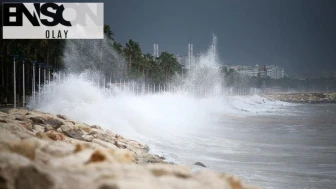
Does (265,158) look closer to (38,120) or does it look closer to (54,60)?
(38,120)

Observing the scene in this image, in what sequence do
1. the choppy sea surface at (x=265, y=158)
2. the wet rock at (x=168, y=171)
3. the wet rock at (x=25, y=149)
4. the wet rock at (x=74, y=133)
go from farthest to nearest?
the wet rock at (x=74, y=133), the choppy sea surface at (x=265, y=158), the wet rock at (x=25, y=149), the wet rock at (x=168, y=171)

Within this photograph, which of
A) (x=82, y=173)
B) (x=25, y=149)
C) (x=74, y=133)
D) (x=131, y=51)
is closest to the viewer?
(x=82, y=173)

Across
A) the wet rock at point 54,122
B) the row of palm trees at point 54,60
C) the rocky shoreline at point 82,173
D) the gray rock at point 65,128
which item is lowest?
the gray rock at point 65,128

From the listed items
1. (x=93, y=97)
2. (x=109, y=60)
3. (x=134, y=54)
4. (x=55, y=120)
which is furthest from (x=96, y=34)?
(x=55, y=120)

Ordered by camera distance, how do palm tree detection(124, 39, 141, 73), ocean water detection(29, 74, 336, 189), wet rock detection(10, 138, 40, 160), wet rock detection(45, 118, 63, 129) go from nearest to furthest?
wet rock detection(10, 138, 40, 160) → ocean water detection(29, 74, 336, 189) → wet rock detection(45, 118, 63, 129) → palm tree detection(124, 39, 141, 73)

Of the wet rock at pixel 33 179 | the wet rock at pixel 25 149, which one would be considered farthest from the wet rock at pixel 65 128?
the wet rock at pixel 33 179

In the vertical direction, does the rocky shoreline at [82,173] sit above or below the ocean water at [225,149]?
above

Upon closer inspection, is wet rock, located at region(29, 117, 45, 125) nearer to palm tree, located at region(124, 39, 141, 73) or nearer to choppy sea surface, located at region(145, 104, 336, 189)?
choppy sea surface, located at region(145, 104, 336, 189)

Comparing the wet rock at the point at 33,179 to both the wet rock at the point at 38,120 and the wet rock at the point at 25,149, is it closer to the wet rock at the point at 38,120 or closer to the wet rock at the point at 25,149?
the wet rock at the point at 25,149

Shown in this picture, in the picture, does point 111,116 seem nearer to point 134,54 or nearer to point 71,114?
point 71,114

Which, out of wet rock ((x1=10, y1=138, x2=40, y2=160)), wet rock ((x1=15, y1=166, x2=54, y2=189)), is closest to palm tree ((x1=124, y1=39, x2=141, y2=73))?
wet rock ((x1=10, y1=138, x2=40, y2=160))

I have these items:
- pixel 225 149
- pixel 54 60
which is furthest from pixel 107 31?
pixel 225 149

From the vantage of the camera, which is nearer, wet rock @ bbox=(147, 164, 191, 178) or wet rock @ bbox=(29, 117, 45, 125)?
wet rock @ bbox=(147, 164, 191, 178)

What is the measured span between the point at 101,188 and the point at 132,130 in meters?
19.1
